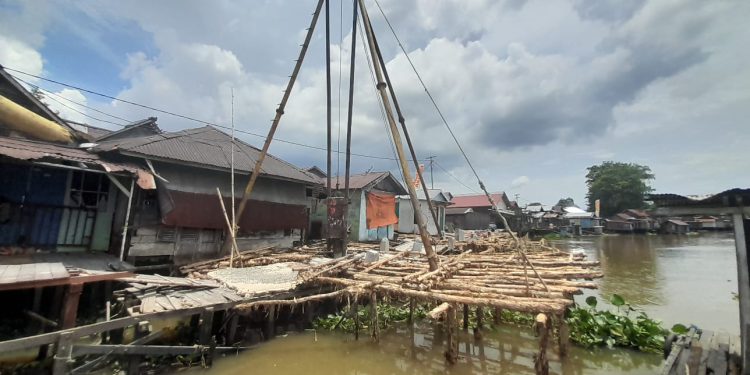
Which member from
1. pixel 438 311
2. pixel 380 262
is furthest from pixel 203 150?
pixel 438 311

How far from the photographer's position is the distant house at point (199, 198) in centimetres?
1209

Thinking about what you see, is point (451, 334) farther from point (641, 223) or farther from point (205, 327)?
point (641, 223)

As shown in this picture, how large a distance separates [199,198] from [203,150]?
239cm

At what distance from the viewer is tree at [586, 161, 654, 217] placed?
63.3 metres

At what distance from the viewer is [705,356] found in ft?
19.5

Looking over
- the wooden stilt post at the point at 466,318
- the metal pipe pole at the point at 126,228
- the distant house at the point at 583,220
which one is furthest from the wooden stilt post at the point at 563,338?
the distant house at the point at 583,220

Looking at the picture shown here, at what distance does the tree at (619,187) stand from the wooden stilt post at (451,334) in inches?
2794

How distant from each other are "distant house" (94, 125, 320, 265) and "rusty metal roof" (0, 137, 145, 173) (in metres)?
0.64

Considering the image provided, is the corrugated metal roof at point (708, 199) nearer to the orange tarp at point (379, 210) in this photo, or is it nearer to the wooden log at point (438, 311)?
the wooden log at point (438, 311)

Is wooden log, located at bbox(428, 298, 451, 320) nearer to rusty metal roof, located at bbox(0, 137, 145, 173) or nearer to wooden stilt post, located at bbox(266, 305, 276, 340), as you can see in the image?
wooden stilt post, located at bbox(266, 305, 276, 340)

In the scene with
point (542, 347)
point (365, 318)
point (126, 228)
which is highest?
point (126, 228)

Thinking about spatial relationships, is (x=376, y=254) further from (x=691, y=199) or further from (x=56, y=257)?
(x=56, y=257)

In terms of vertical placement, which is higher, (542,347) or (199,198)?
(199,198)

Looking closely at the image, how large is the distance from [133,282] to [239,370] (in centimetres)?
373
